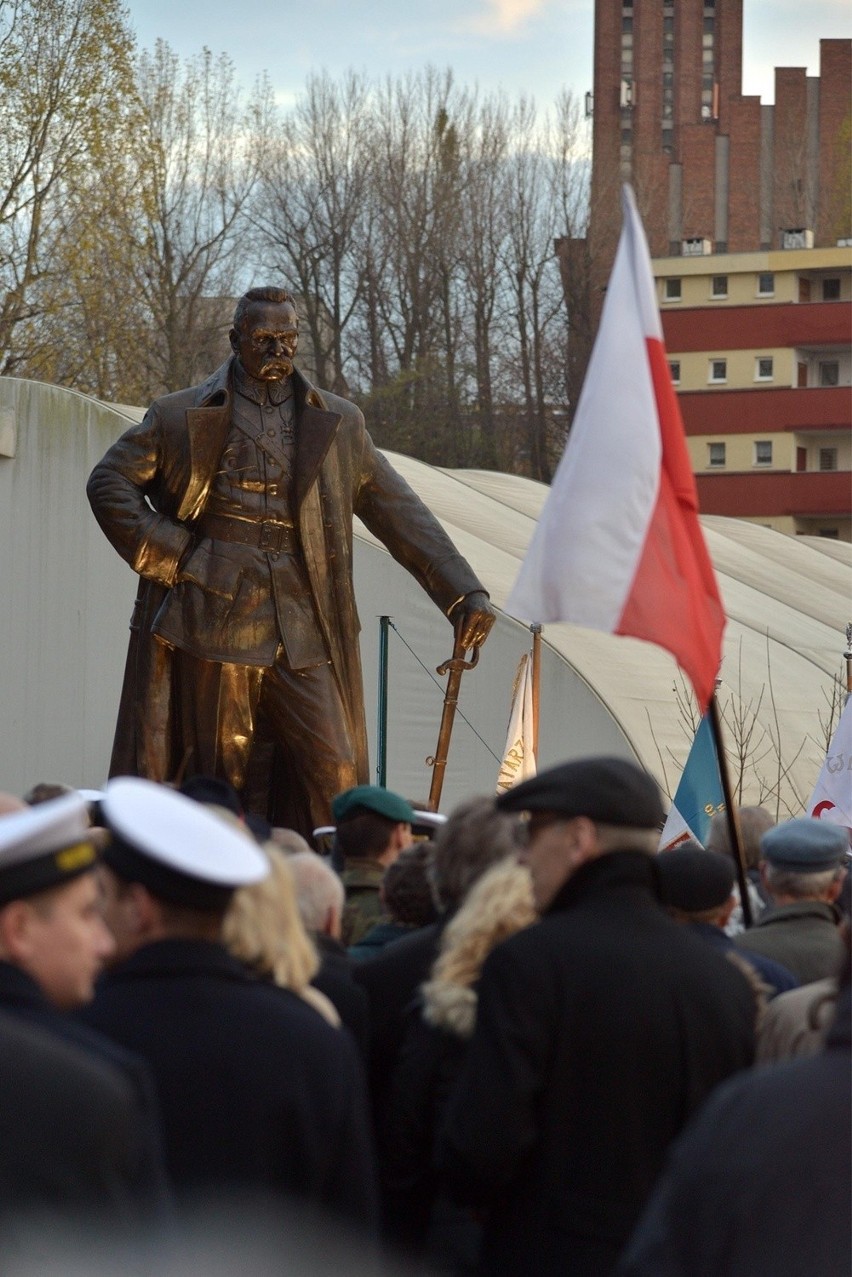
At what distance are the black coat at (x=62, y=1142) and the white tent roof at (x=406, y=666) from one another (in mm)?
16238

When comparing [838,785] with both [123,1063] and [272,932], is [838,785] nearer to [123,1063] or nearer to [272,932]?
[272,932]

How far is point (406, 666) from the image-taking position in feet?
63.2

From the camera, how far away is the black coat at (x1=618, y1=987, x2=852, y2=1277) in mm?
2307

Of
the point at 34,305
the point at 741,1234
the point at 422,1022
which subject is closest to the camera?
the point at 741,1234

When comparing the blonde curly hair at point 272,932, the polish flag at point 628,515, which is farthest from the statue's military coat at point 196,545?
the blonde curly hair at point 272,932

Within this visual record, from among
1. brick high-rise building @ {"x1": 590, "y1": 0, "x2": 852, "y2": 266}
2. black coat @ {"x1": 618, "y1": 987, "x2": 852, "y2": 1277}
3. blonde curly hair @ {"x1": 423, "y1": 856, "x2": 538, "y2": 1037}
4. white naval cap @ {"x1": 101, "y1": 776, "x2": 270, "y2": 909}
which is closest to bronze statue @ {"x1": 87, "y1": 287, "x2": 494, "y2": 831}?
blonde curly hair @ {"x1": 423, "y1": 856, "x2": 538, "y2": 1037}

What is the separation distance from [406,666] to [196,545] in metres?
11.4

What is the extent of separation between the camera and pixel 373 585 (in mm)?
19156

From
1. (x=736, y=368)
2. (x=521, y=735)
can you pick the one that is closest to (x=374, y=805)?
(x=521, y=735)

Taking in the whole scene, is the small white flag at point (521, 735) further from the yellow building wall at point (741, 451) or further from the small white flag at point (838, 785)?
the yellow building wall at point (741, 451)

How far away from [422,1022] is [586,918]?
1.48 ft

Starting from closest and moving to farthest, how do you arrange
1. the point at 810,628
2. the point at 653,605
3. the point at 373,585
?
1. the point at 653,605
2. the point at 373,585
3. the point at 810,628

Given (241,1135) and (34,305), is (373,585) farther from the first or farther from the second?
(34,305)

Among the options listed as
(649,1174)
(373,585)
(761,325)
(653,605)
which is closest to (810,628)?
(373,585)
